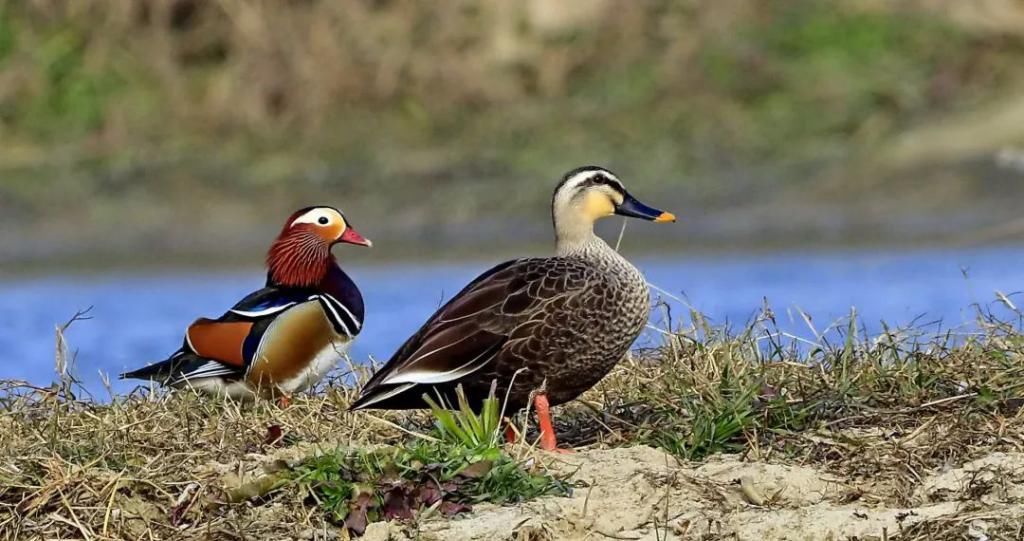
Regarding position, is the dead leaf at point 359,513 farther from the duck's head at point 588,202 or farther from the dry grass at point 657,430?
the duck's head at point 588,202

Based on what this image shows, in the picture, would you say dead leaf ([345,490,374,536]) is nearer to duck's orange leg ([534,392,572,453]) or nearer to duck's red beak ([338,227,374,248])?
duck's orange leg ([534,392,572,453])

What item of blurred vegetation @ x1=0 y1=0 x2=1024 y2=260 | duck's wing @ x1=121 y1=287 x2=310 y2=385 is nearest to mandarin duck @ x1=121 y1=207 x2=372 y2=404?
duck's wing @ x1=121 y1=287 x2=310 y2=385

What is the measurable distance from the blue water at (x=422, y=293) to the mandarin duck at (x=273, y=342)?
3075 millimetres

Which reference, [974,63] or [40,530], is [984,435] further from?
[974,63]

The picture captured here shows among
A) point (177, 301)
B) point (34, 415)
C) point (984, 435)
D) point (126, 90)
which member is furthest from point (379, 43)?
point (984, 435)

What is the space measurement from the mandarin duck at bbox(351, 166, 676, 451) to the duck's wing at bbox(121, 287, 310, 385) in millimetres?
1530

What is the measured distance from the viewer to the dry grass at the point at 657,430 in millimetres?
4695

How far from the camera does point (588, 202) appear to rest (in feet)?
20.1

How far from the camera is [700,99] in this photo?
1482cm

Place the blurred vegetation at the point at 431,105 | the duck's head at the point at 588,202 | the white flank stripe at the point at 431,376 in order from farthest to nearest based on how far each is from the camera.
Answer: the blurred vegetation at the point at 431,105 < the duck's head at the point at 588,202 < the white flank stripe at the point at 431,376

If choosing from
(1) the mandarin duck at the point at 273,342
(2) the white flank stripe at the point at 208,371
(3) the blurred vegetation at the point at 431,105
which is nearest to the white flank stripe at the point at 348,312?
(1) the mandarin duck at the point at 273,342

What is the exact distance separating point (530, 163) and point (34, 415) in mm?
8766

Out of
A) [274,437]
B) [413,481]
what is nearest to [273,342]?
[274,437]

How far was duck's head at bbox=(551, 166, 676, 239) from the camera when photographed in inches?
239
